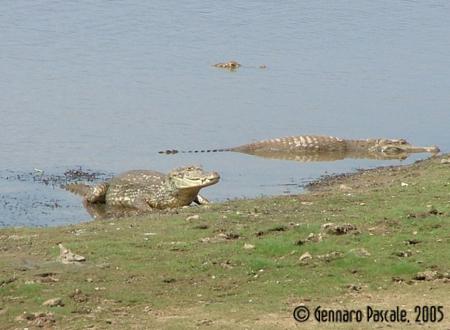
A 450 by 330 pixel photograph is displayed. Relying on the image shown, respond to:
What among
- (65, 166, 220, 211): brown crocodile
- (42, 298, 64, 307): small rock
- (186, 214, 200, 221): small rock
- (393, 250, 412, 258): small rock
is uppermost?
(393, 250, 412, 258): small rock

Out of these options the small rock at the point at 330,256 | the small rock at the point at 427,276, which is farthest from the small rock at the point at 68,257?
the small rock at the point at 427,276

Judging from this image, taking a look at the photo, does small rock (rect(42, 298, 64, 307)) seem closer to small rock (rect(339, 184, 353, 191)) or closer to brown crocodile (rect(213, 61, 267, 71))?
small rock (rect(339, 184, 353, 191))

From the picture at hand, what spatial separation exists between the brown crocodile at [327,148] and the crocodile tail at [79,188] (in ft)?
12.1

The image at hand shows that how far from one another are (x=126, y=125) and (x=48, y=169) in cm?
345

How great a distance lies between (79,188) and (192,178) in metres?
1.73

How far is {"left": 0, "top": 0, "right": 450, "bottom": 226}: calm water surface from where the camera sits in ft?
61.5

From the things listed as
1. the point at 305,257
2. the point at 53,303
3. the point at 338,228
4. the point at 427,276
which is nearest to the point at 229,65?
the point at 338,228

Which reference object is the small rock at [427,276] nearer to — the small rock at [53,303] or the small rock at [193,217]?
the small rock at [53,303]

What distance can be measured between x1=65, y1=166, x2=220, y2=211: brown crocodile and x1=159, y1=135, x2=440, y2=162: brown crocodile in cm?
373

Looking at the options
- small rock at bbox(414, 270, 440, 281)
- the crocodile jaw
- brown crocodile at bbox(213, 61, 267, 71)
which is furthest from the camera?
brown crocodile at bbox(213, 61, 267, 71)

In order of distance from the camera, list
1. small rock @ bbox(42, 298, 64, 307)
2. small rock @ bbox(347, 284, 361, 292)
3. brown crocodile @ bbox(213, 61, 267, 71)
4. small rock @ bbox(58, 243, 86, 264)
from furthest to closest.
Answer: brown crocodile @ bbox(213, 61, 267, 71)
small rock @ bbox(58, 243, 86, 264)
small rock @ bbox(347, 284, 361, 292)
small rock @ bbox(42, 298, 64, 307)

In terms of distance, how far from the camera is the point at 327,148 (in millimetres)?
20656

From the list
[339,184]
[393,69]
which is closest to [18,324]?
→ [339,184]

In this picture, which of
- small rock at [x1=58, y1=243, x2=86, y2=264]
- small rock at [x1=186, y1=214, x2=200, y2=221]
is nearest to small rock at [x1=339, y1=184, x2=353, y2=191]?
small rock at [x1=186, y1=214, x2=200, y2=221]
